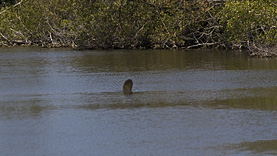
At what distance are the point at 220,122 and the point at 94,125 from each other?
81.1 inches

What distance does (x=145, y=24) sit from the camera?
27.2m

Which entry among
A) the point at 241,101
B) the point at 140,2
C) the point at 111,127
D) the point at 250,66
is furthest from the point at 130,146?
the point at 140,2

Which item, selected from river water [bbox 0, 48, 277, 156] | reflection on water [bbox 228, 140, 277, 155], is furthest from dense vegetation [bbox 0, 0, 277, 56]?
reflection on water [bbox 228, 140, 277, 155]

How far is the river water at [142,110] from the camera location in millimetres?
7773

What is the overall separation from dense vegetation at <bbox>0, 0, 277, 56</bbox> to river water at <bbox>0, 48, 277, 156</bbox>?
4965 mm

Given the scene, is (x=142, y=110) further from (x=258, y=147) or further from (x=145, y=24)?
(x=145, y=24)

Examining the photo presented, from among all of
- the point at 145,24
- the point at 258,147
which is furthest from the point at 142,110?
the point at 145,24

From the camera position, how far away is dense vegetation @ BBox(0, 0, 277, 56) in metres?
24.4

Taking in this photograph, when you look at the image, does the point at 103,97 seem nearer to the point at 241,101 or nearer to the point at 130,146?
the point at 241,101

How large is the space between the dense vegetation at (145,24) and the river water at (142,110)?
4965 mm

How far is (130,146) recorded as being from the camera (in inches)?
305

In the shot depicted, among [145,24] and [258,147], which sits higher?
[145,24]

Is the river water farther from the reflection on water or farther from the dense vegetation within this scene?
the dense vegetation

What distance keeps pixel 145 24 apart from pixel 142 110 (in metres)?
17.0
